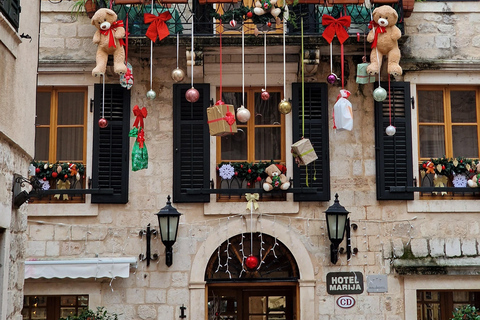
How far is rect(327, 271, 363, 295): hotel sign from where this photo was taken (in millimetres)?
10852

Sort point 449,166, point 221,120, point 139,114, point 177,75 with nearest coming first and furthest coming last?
point 221,120
point 177,75
point 139,114
point 449,166

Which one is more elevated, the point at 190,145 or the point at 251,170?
the point at 190,145

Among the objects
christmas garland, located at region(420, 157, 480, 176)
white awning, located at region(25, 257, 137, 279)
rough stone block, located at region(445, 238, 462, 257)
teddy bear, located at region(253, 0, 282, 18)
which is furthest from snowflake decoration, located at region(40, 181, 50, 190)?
rough stone block, located at region(445, 238, 462, 257)

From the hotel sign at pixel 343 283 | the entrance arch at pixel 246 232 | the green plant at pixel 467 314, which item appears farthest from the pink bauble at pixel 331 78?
the green plant at pixel 467 314

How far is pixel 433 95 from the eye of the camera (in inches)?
452

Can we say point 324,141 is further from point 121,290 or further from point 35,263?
point 35,263

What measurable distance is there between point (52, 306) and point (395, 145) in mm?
5216

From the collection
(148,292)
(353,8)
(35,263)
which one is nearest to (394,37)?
(353,8)

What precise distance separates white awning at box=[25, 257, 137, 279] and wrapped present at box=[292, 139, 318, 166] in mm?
2649

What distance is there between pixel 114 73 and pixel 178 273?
2899mm

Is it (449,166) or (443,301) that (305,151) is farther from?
(443,301)

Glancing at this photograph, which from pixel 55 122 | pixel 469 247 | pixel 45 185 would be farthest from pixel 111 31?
pixel 469 247

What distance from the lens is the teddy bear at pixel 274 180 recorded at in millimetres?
10844

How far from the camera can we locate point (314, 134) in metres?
11.1
